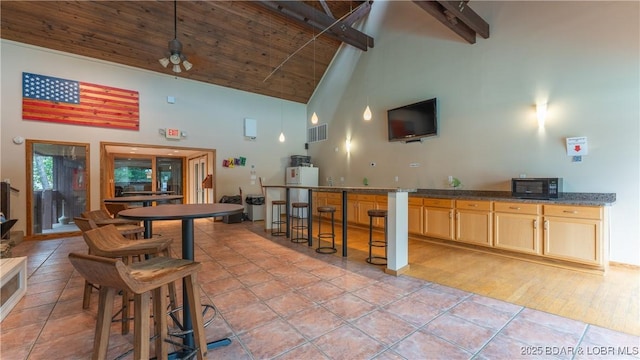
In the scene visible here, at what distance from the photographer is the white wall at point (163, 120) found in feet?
16.6

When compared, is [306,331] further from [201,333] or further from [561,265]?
[561,265]

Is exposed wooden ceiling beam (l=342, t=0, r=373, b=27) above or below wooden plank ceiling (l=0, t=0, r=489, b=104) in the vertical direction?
above

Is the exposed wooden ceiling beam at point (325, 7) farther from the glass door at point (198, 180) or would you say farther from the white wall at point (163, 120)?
the glass door at point (198, 180)

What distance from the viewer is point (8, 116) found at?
500 centimetres

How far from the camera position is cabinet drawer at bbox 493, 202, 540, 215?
3686 millimetres

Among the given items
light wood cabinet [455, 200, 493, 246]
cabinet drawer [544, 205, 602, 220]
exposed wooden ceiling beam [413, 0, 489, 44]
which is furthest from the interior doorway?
cabinet drawer [544, 205, 602, 220]

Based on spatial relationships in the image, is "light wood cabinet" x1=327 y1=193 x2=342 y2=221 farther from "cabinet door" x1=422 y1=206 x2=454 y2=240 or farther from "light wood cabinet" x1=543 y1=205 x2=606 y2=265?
"light wood cabinet" x1=543 y1=205 x2=606 y2=265

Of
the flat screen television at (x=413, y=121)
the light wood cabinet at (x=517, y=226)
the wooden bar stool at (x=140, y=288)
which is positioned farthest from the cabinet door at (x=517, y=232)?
the wooden bar stool at (x=140, y=288)

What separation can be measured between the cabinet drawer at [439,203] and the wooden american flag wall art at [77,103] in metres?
6.41

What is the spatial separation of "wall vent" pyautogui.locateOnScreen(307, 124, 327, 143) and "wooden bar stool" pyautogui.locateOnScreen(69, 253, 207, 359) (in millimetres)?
6749

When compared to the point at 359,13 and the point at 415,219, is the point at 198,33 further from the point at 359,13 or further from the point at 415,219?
the point at 415,219

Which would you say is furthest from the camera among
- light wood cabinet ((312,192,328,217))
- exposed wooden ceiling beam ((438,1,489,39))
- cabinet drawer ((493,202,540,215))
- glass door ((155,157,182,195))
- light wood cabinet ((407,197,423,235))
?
glass door ((155,157,182,195))

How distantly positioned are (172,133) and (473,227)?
21.9 feet

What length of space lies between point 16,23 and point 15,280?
16.0ft
